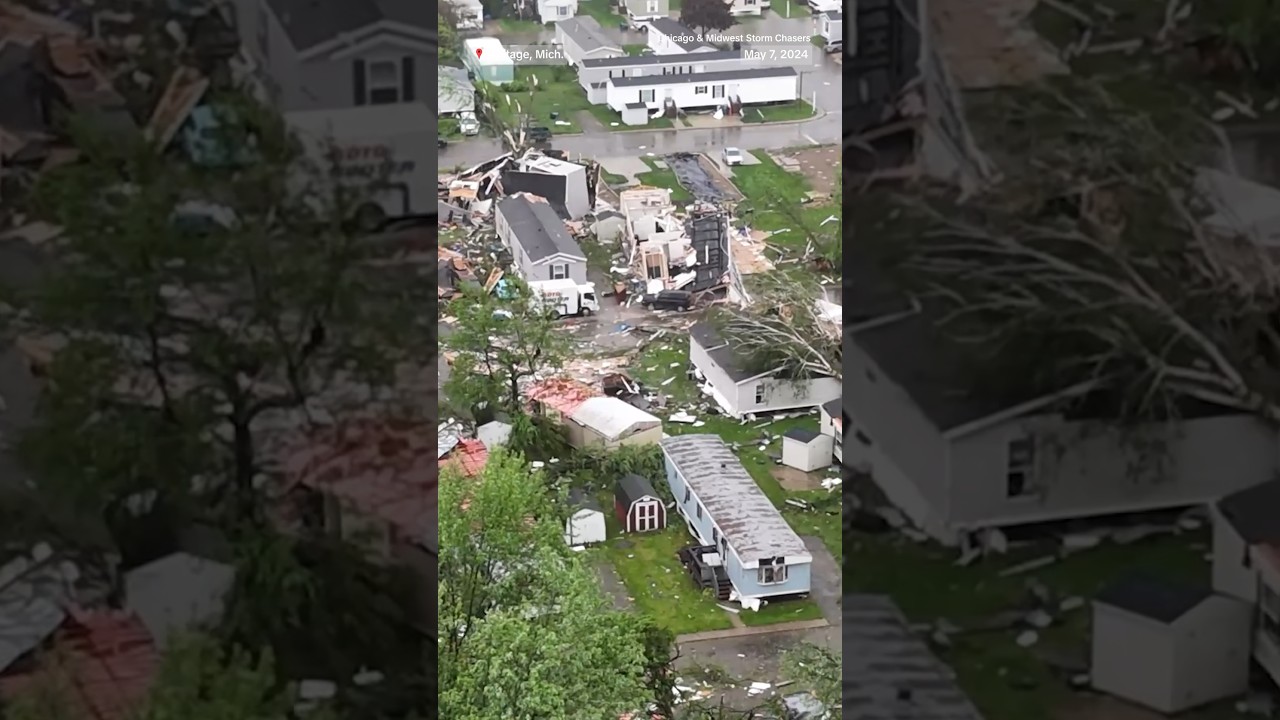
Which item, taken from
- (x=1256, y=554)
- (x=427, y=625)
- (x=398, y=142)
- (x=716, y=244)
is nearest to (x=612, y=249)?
(x=716, y=244)

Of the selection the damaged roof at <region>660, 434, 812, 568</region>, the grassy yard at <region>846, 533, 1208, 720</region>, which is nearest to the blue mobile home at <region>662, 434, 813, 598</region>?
the damaged roof at <region>660, 434, 812, 568</region>

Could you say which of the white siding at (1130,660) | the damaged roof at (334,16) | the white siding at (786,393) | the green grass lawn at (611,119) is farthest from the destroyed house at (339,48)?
the white siding at (1130,660)

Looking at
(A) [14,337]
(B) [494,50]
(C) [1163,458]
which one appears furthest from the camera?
(B) [494,50]

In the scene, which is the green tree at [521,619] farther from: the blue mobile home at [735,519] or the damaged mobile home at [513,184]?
the damaged mobile home at [513,184]

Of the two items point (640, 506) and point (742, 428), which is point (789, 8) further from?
point (640, 506)

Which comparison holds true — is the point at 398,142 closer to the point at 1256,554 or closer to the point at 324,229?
the point at 324,229

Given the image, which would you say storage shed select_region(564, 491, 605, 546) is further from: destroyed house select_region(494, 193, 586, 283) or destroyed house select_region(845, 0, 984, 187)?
destroyed house select_region(845, 0, 984, 187)

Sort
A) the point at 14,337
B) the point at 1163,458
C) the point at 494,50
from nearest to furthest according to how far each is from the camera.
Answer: the point at 14,337
the point at 1163,458
the point at 494,50
